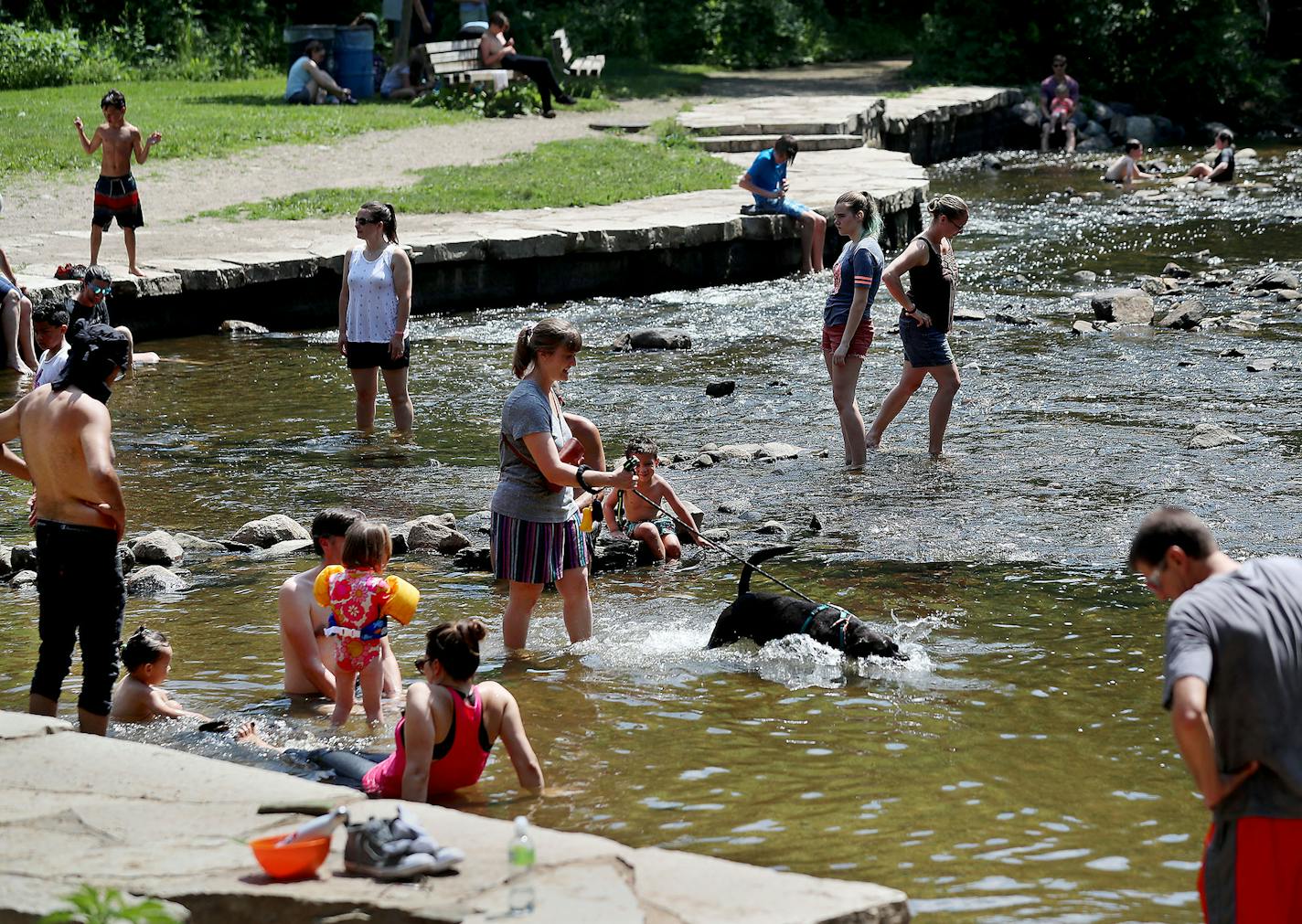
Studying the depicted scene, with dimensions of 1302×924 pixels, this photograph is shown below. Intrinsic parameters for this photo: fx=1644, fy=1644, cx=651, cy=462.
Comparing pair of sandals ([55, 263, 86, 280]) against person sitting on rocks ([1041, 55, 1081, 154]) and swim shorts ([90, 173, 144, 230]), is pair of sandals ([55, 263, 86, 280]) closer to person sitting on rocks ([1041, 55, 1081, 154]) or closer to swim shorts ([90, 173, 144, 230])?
swim shorts ([90, 173, 144, 230])

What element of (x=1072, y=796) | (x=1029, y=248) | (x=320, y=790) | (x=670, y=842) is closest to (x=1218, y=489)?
(x=1072, y=796)

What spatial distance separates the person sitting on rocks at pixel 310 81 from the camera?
82.3 feet

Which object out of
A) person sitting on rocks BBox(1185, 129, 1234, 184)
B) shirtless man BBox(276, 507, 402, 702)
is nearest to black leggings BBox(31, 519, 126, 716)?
shirtless man BBox(276, 507, 402, 702)

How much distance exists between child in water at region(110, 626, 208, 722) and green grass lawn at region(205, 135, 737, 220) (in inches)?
467

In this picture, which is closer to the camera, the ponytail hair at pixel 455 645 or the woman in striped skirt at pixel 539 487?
the ponytail hair at pixel 455 645

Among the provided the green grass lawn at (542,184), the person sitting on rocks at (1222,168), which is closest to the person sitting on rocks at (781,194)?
the green grass lawn at (542,184)

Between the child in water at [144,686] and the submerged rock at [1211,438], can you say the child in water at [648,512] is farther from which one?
the submerged rock at [1211,438]

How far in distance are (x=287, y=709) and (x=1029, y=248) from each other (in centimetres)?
1501

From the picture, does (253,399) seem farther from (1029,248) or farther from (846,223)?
(1029,248)

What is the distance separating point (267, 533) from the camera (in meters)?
8.87

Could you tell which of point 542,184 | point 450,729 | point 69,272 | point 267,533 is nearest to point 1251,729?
point 450,729

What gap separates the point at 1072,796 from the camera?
5457 mm

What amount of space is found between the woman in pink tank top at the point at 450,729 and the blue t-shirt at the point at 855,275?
17.1ft

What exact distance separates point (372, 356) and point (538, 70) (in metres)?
15.1
